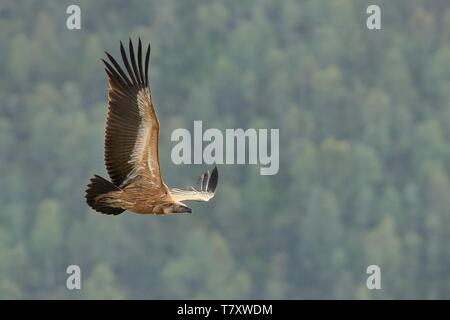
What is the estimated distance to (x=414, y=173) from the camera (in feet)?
196

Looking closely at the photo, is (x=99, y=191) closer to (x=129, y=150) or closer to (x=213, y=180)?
(x=129, y=150)

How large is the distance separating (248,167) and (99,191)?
132ft

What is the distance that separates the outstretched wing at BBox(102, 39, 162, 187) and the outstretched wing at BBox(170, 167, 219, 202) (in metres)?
1.10

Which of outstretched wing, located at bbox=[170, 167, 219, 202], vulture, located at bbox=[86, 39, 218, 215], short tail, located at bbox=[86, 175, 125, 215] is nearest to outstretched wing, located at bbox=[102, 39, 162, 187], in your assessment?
vulture, located at bbox=[86, 39, 218, 215]

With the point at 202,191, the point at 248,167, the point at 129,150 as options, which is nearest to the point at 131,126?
the point at 129,150

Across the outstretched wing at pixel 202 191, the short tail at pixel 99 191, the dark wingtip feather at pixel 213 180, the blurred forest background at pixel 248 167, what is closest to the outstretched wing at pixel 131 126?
the short tail at pixel 99 191

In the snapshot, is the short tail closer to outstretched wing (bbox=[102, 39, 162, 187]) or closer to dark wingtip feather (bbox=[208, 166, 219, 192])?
outstretched wing (bbox=[102, 39, 162, 187])

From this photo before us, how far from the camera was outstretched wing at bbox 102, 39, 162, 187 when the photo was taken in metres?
17.6

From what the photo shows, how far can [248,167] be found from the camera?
190ft

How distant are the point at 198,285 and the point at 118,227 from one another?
3637 millimetres

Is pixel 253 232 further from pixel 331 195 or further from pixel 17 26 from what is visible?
pixel 17 26

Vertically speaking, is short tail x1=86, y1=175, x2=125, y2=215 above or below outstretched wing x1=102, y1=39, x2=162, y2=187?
below
